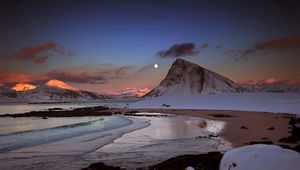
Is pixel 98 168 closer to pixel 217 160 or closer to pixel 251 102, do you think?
pixel 217 160

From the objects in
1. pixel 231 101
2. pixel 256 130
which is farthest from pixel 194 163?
pixel 231 101

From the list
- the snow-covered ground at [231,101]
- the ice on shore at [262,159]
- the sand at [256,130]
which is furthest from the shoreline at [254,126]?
the snow-covered ground at [231,101]

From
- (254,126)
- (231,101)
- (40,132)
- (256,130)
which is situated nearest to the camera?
(256,130)

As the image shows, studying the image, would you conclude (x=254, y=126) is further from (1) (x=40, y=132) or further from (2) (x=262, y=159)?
(2) (x=262, y=159)

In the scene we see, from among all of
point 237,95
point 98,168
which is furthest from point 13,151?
point 237,95

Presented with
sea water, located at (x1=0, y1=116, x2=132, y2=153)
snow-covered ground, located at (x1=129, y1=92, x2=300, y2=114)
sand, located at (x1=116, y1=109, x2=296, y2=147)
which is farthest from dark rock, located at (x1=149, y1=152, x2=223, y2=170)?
snow-covered ground, located at (x1=129, y1=92, x2=300, y2=114)

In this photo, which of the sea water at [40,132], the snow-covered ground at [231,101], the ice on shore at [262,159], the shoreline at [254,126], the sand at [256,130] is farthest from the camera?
the snow-covered ground at [231,101]

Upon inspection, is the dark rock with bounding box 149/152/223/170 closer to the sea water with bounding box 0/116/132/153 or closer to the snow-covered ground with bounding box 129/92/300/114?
the sea water with bounding box 0/116/132/153

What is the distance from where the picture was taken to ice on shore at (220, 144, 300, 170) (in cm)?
521

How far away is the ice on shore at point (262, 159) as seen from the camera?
5.21 meters

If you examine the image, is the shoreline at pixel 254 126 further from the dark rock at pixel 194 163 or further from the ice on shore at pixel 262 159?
the ice on shore at pixel 262 159

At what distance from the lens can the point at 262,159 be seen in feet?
18.1

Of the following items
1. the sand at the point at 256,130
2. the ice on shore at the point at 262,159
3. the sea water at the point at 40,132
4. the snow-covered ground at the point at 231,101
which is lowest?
the sea water at the point at 40,132

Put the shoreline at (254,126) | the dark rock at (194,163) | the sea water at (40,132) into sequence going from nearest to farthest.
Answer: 1. the dark rock at (194,163)
2. the shoreline at (254,126)
3. the sea water at (40,132)
